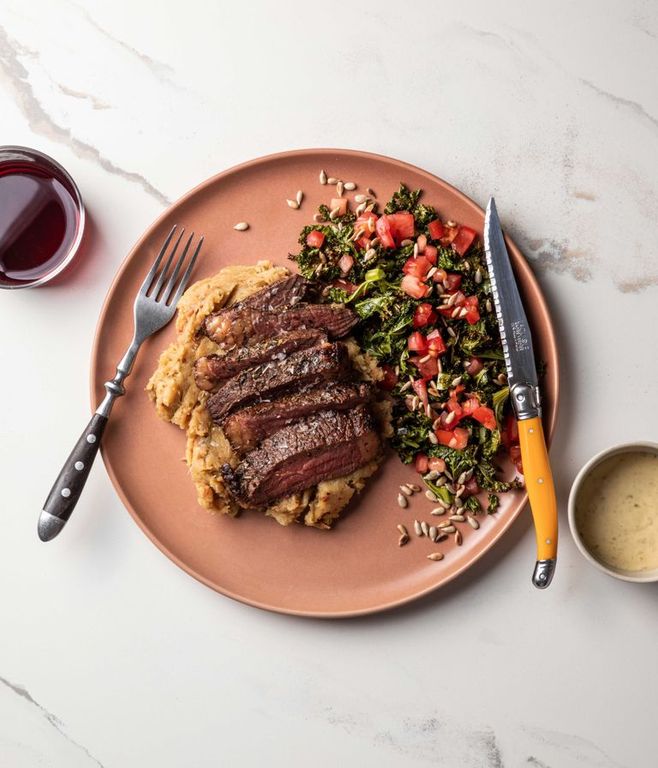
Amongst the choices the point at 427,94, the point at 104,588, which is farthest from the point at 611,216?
the point at 104,588

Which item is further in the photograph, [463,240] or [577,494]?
[463,240]

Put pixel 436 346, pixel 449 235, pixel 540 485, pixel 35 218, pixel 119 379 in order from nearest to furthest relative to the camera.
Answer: pixel 540 485 < pixel 436 346 < pixel 449 235 < pixel 119 379 < pixel 35 218

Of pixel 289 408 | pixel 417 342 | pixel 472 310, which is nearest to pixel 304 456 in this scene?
pixel 289 408

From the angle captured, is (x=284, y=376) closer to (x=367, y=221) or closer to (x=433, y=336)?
(x=433, y=336)

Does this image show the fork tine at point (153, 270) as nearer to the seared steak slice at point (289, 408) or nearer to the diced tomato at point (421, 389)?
the seared steak slice at point (289, 408)

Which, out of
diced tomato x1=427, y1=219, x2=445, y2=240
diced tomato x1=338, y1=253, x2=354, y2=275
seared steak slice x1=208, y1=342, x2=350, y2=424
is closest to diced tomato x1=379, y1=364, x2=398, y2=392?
seared steak slice x1=208, y1=342, x2=350, y2=424

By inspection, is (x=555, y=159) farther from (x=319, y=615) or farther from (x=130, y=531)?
(x=130, y=531)
